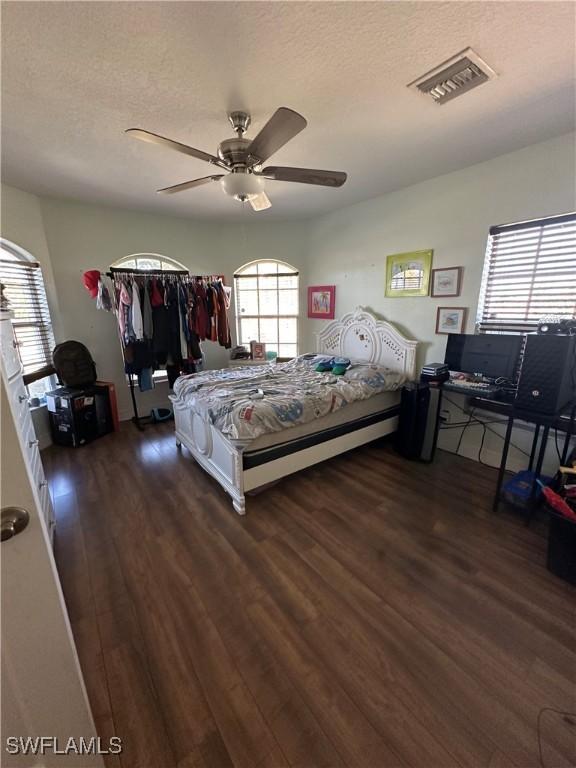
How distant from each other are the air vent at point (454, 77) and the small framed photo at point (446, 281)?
143cm

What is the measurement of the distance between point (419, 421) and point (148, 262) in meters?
3.81

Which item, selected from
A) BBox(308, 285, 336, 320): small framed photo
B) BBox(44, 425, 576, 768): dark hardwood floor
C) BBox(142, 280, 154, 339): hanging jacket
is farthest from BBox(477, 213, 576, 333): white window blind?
BBox(142, 280, 154, 339): hanging jacket

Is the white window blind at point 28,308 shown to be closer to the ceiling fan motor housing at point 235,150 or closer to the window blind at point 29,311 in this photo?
the window blind at point 29,311

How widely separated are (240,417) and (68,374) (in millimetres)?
2467

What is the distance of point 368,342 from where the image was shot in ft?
12.2

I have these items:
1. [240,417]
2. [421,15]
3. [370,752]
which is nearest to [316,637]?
[370,752]

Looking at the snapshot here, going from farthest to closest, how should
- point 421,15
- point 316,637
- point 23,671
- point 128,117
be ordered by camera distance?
point 128,117
point 316,637
point 421,15
point 23,671

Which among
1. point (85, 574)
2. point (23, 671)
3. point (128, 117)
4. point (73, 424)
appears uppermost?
point (128, 117)

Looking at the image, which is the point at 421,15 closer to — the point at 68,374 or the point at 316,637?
the point at 316,637

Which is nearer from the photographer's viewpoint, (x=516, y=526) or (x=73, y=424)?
(x=516, y=526)

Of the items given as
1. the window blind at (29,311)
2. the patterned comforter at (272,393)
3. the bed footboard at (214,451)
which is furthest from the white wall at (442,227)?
the window blind at (29,311)

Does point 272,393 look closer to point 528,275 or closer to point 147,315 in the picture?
point 147,315

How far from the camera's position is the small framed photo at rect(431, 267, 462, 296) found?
2861mm

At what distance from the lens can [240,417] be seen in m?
2.10
